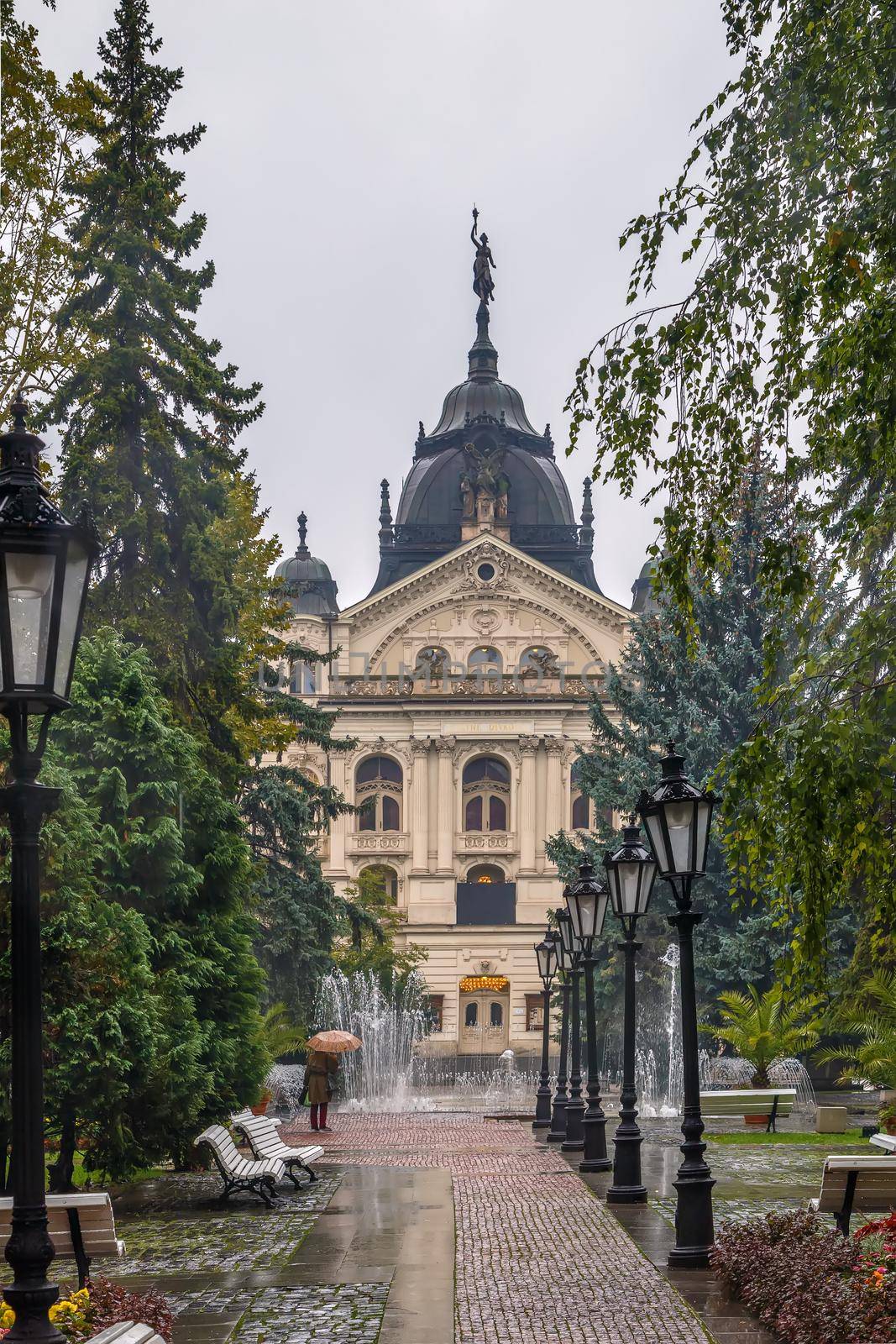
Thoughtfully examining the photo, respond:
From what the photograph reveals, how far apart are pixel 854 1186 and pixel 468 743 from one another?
56.3 meters

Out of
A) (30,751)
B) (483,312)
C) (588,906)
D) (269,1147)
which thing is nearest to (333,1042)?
(588,906)

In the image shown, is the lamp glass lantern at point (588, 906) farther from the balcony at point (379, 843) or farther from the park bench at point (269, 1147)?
the balcony at point (379, 843)

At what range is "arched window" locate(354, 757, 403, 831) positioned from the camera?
67.5 metres

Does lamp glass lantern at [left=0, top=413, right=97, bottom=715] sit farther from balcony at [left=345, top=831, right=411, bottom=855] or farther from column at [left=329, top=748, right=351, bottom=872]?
balcony at [left=345, top=831, right=411, bottom=855]

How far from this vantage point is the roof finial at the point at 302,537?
240 feet

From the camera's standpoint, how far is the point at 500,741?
220 ft

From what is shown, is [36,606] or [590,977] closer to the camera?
[36,606]

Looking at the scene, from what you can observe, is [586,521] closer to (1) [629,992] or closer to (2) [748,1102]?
(2) [748,1102]

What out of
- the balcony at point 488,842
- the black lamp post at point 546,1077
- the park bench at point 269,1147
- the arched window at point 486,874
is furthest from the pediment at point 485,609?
the park bench at point 269,1147

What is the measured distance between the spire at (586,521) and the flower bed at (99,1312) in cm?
6610

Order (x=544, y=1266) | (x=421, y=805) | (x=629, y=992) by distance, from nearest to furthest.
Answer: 1. (x=544, y=1266)
2. (x=629, y=992)
3. (x=421, y=805)

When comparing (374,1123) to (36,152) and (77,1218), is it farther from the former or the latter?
(77,1218)

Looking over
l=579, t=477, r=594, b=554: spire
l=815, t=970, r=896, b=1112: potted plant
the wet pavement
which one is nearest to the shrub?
the wet pavement

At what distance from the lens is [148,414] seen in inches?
992
